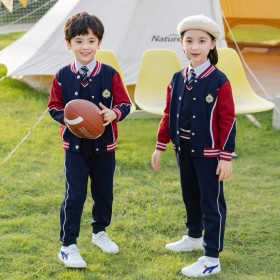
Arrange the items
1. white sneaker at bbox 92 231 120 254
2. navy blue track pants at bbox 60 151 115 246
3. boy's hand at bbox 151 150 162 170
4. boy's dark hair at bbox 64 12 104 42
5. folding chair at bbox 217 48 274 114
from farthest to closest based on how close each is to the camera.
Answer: folding chair at bbox 217 48 274 114 → white sneaker at bbox 92 231 120 254 → boy's hand at bbox 151 150 162 170 → navy blue track pants at bbox 60 151 115 246 → boy's dark hair at bbox 64 12 104 42

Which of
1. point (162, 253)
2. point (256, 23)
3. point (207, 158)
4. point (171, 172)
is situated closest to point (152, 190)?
point (171, 172)

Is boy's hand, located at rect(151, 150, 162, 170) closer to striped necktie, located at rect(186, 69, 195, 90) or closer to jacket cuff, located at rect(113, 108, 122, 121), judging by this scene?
jacket cuff, located at rect(113, 108, 122, 121)

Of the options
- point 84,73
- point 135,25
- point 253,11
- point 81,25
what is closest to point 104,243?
point 84,73

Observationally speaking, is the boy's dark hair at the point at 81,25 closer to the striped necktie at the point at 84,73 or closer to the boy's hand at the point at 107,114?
the striped necktie at the point at 84,73

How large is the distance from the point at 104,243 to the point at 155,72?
2654 mm

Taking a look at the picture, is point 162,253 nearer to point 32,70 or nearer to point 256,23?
point 32,70

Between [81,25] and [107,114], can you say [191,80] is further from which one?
[81,25]

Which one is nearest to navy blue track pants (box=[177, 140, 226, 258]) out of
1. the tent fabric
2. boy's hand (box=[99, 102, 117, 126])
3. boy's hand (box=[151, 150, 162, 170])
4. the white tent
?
boy's hand (box=[151, 150, 162, 170])

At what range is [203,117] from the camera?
331cm

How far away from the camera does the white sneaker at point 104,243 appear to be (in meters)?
3.72

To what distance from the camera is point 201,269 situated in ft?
11.4

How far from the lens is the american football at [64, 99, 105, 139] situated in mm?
3318

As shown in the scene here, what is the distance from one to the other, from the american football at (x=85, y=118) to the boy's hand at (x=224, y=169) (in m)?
0.65

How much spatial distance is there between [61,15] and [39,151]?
7.20 ft
